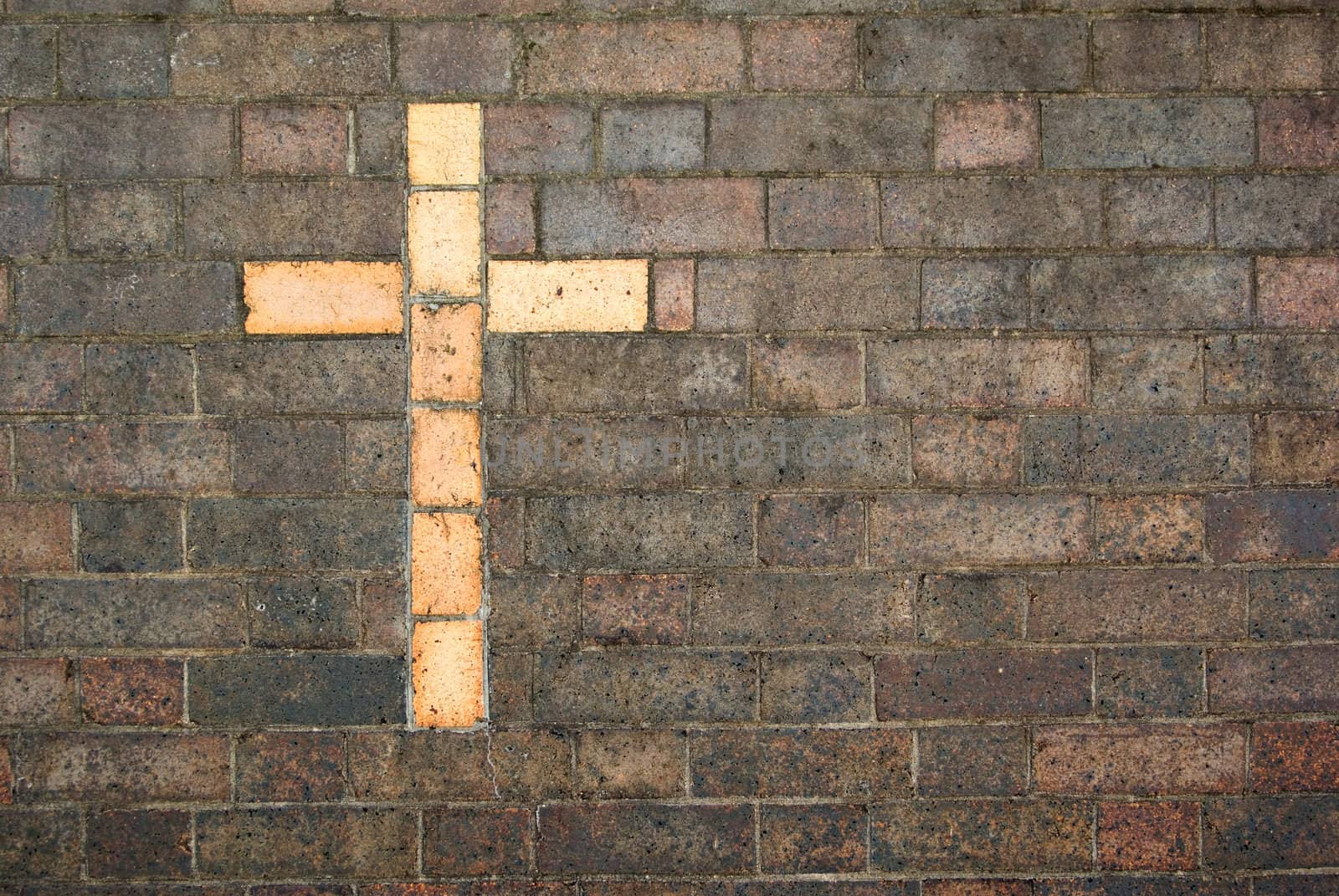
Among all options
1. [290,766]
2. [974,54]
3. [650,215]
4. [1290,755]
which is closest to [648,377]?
[650,215]

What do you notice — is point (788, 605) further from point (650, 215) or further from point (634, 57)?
point (634, 57)

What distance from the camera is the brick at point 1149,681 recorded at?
239cm

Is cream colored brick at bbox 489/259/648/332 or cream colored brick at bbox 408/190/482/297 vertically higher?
cream colored brick at bbox 408/190/482/297

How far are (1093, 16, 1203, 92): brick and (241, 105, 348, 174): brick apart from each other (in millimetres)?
2054

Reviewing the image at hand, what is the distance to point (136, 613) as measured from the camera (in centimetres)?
238

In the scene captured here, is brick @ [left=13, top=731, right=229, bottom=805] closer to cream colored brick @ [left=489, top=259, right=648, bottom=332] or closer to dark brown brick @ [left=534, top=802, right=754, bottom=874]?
dark brown brick @ [left=534, top=802, right=754, bottom=874]

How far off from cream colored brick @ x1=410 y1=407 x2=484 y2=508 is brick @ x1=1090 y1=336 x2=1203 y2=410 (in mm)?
1695

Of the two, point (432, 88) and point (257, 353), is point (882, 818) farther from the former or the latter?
point (432, 88)

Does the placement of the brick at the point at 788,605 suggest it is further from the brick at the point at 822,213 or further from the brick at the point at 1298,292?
the brick at the point at 1298,292

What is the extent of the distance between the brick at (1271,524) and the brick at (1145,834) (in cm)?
71

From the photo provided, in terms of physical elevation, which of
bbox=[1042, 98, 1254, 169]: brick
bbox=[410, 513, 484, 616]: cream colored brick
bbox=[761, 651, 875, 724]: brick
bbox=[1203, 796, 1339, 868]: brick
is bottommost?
bbox=[1203, 796, 1339, 868]: brick

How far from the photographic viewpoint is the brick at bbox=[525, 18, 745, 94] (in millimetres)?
2346

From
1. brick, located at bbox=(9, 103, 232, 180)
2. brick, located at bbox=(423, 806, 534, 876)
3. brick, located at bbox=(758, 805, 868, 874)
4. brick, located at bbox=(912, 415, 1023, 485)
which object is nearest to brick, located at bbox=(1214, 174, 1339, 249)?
brick, located at bbox=(912, 415, 1023, 485)

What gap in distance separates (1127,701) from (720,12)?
7.15 feet
